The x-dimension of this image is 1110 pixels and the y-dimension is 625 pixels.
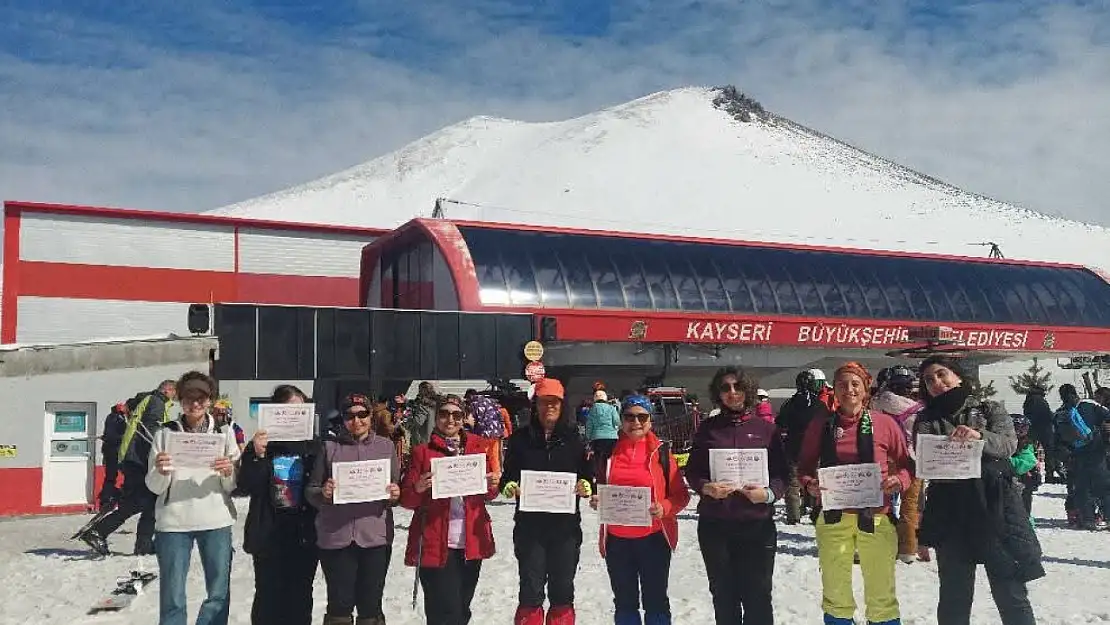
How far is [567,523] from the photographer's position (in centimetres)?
625

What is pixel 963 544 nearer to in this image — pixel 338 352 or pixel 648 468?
pixel 648 468

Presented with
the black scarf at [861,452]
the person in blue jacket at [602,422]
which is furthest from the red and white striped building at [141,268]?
the black scarf at [861,452]

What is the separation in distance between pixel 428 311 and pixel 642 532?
49.4 feet

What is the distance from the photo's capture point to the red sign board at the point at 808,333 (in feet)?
78.2

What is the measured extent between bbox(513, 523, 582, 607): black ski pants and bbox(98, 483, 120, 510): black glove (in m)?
6.90

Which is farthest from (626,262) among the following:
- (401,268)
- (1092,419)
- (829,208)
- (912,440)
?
(829,208)

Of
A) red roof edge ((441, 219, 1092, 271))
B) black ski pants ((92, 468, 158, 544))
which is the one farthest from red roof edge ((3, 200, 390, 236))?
black ski pants ((92, 468, 158, 544))

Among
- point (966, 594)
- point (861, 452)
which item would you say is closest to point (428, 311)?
point (861, 452)

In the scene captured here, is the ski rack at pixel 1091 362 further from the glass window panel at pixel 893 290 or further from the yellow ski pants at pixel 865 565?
the yellow ski pants at pixel 865 565

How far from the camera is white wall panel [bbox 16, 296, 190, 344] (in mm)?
24328

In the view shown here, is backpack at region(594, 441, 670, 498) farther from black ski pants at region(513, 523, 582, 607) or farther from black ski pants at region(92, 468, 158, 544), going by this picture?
black ski pants at region(92, 468, 158, 544)

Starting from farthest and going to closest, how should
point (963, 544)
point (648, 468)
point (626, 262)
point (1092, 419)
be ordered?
1. point (626, 262)
2. point (1092, 419)
3. point (648, 468)
4. point (963, 544)

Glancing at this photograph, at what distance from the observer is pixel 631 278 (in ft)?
81.6

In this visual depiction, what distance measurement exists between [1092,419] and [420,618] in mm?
9332
